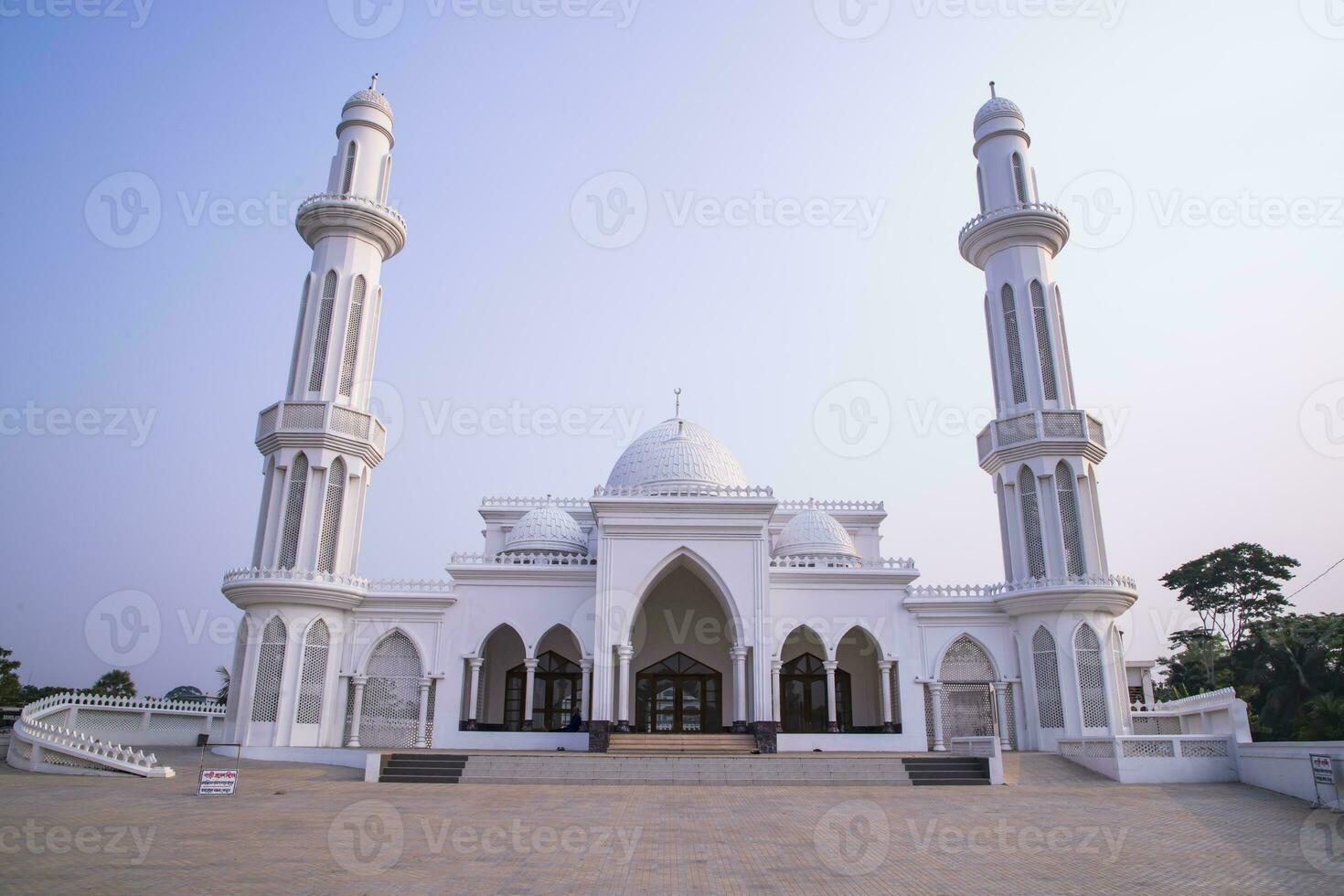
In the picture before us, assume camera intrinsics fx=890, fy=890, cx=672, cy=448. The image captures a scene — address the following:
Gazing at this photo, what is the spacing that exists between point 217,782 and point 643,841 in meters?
7.40

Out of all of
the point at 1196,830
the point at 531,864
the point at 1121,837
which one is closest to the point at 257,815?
the point at 531,864

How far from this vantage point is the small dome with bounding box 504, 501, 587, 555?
85.9 ft

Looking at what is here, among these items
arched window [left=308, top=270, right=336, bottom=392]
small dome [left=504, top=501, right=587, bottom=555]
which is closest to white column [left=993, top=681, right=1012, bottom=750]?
small dome [left=504, top=501, right=587, bottom=555]

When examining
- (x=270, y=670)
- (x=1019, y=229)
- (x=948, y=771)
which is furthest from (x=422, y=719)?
(x=1019, y=229)

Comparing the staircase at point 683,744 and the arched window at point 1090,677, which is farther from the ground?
the arched window at point 1090,677

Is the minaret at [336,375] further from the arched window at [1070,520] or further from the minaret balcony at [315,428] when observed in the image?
the arched window at [1070,520]

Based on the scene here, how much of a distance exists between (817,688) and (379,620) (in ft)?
39.3

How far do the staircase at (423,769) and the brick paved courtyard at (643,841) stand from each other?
169cm

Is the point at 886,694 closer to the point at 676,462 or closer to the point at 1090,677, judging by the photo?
the point at 1090,677

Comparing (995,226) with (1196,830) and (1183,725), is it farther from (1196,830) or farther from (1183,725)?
(1196,830)

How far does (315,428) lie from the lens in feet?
73.0

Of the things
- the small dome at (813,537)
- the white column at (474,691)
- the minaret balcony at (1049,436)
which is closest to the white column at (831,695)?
the small dome at (813,537)

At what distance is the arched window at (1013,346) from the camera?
23.9 metres
